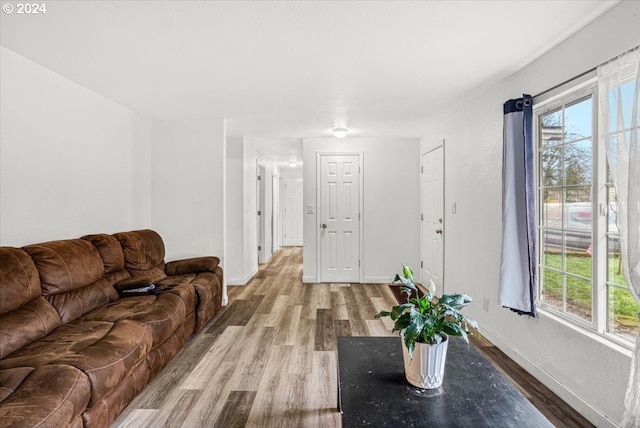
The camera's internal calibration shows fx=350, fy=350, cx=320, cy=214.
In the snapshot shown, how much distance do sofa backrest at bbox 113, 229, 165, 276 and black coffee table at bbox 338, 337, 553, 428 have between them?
249 centimetres

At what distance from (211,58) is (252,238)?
3739 mm

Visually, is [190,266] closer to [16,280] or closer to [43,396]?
[16,280]

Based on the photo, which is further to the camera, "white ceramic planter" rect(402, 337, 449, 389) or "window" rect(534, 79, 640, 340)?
"window" rect(534, 79, 640, 340)

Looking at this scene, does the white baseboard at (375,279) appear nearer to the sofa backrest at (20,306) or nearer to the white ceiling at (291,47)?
the white ceiling at (291,47)

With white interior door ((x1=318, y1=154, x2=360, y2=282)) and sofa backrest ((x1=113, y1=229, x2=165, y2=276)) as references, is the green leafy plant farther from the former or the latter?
white interior door ((x1=318, y1=154, x2=360, y2=282))

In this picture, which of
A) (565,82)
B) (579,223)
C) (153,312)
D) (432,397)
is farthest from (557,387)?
(153,312)

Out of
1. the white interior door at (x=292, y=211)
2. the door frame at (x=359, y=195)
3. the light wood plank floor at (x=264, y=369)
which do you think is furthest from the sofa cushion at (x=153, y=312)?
the white interior door at (x=292, y=211)

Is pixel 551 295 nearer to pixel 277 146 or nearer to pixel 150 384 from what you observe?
pixel 150 384

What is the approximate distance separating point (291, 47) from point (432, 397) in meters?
2.19

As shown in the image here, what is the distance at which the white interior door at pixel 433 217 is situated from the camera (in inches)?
177

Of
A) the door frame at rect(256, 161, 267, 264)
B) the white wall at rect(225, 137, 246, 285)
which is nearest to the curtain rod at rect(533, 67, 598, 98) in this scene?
the white wall at rect(225, 137, 246, 285)

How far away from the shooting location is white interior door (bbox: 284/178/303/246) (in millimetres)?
10117

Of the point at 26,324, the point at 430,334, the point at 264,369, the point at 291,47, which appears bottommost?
the point at 264,369

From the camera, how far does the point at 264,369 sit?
2641mm
